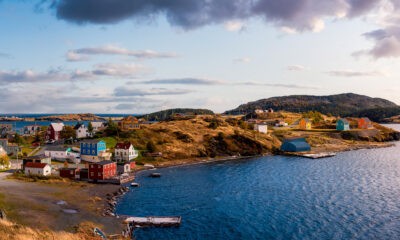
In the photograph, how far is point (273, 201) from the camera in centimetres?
7456

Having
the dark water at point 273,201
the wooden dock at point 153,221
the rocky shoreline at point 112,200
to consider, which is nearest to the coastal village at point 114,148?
the rocky shoreline at point 112,200

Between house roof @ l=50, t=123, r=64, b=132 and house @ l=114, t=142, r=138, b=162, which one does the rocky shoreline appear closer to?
house @ l=114, t=142, r=138, b=162

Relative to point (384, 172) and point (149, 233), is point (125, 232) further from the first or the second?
Result: point (384, 172)

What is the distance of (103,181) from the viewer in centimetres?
9225

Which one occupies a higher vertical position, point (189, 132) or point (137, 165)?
point (189, 132)

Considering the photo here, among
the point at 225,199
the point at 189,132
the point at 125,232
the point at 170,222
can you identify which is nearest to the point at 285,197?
the point at 225,199

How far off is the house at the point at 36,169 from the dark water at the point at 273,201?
24.6 m

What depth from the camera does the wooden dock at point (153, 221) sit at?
59.3m

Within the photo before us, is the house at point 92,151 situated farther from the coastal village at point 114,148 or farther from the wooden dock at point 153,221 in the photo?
the wooden dock at point 153,221

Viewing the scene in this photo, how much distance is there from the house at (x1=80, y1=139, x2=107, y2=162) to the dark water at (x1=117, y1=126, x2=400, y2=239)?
21769 millimetres

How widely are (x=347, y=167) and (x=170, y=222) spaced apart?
258 ft

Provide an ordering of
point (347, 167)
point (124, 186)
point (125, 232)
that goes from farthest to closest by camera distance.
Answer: point (347, 167)
point (124, 186)
point (125, 232)

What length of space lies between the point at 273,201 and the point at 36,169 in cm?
6090

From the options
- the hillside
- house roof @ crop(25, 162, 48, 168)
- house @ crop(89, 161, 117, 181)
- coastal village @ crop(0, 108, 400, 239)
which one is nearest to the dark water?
coastal village @ crop(0, 108, 400, 239)
